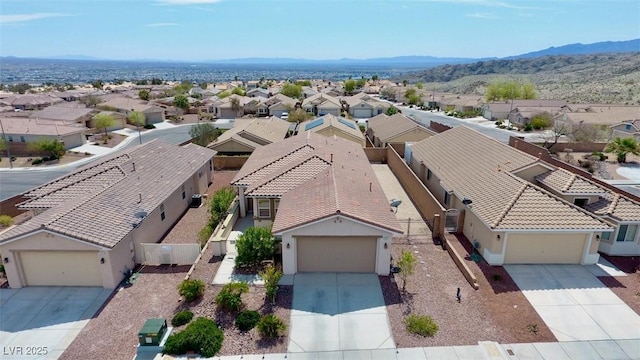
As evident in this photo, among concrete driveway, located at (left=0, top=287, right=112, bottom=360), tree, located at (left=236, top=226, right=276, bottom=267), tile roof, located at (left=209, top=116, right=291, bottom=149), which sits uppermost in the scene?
tile roof, located at (left=209, top=116, right=291, bottom=149)

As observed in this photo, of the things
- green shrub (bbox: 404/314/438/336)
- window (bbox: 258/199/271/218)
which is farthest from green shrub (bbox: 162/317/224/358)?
window (bbox: 258/199/271/218)

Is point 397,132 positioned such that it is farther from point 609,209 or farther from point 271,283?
point 271,283

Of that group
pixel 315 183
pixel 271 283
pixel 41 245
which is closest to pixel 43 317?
pixel 41 245

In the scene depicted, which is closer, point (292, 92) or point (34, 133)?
point (34, 133)

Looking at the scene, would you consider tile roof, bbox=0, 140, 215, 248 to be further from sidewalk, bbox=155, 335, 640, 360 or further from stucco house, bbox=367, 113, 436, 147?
stucco house, bbox=367, 113, 436, 147

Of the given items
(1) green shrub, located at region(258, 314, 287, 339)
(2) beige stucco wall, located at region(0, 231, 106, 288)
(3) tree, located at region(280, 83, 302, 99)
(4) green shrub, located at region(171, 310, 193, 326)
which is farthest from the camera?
(3) tree, located at region(280, 83, 302, 99)
